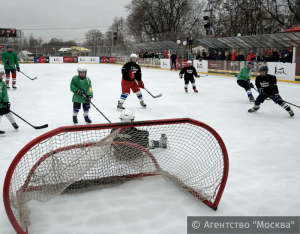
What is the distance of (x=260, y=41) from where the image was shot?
14.2m

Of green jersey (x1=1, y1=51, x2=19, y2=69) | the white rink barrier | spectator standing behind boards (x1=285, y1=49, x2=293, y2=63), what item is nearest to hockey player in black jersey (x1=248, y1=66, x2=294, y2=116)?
spectator standing behind boards (x1=285, y1=49, x2=293, y2=63)

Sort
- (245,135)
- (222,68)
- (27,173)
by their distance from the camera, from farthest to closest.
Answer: (222,68) < (245,135) < (27,173)

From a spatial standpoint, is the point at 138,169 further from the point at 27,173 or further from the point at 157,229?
the point at 27,173

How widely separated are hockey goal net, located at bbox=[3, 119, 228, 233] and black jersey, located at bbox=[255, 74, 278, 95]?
3428 millimetres

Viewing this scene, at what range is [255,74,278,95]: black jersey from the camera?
5.71 metres

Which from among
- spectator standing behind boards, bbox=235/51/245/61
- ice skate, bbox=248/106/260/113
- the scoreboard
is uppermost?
the scoreboard

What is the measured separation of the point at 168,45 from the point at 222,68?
8821 millimetres

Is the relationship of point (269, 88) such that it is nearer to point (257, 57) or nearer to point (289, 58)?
point (289, 58)

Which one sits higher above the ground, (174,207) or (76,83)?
(76,83)

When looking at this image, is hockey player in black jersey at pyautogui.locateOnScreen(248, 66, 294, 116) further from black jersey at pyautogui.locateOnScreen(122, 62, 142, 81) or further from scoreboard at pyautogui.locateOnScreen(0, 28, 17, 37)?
scoreboard at pyautogui.locateOnScreen(0, 28, 17, 37)

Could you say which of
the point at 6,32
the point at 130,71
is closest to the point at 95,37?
the point at 6,32

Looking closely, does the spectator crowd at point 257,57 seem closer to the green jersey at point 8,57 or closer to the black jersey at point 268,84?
the black jersey at point 268,84

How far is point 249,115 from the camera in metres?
5.95

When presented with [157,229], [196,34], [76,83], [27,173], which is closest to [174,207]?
[157,229]
